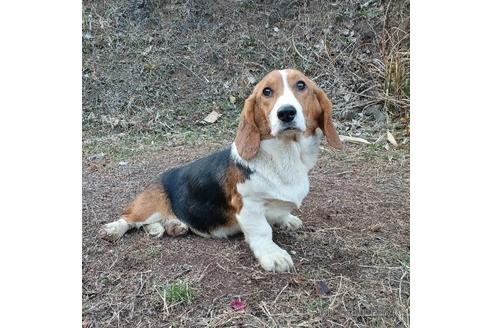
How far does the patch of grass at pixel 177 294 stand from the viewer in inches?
87.6

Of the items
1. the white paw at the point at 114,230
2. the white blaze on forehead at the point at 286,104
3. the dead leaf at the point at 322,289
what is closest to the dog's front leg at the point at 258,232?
the dead leaf at the point at 322,289

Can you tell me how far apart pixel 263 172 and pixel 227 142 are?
2397mm

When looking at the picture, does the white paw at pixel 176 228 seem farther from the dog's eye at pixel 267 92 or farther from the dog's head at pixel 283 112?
→ the dog's eye at pixel 267 92

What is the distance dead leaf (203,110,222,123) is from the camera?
5.25 m

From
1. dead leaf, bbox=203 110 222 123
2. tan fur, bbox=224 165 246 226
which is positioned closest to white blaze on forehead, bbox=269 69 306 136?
tan fur, bbox=224 165 246 226

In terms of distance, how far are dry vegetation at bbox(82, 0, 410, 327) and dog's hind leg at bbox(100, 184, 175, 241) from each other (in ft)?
0.22

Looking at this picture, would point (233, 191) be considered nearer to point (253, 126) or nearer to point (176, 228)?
point (253, 126)

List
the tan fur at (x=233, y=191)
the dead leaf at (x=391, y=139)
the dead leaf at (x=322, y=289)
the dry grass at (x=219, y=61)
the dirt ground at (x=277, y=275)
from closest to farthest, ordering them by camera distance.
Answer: the dirt ground at (x=277, y=275) < the dead leaf at (x=322, y=289) < the tan fur at (x=233, y=191) < the dead leaf at (x=391, y=139) < the dry grass at (x=219, y=61)

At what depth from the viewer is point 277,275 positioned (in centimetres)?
242

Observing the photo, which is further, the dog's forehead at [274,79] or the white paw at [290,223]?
the white paw at [290,223]
